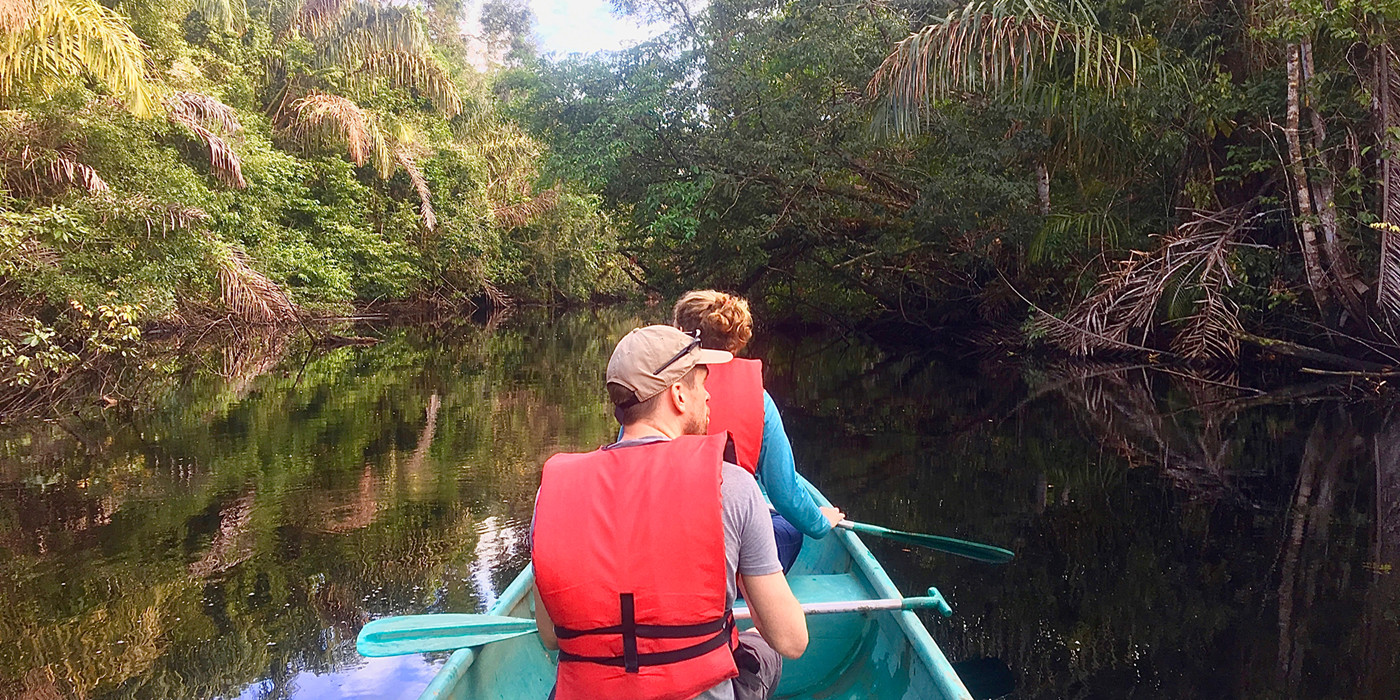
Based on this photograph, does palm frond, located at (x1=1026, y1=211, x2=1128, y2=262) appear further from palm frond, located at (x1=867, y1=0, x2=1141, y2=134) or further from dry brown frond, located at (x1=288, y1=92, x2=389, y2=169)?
dry brown frond, located at (x1=288, y1=92, x2=389, y2=169)

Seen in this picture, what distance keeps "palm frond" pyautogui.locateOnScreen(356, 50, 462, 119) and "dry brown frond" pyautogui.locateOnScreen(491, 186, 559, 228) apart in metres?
6.30

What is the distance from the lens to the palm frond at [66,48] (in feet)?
28.3

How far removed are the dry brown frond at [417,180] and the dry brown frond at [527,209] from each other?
561cm

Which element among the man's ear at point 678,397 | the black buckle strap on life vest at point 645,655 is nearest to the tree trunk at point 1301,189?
the man's ear at point 678,397

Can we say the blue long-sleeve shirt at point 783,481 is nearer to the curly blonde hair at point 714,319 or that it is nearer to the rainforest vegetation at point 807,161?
the curly blonde hair at point 714,319

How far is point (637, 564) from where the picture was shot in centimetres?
179

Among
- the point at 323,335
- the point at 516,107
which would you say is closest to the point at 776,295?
the point at 516,107

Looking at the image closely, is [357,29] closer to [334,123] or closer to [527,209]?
[334,123]

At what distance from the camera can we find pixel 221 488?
6.76 meters

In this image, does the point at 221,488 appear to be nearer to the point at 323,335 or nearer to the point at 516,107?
the point at 516,107

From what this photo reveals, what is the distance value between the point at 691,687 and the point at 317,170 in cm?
2157

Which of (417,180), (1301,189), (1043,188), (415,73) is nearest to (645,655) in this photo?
(1301,189)

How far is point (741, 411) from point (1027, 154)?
11.4 meters

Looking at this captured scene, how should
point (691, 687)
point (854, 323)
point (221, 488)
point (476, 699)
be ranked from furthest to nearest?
point (854, 323) → point (221, 488) → point (476, 699) → point (691, 687)
